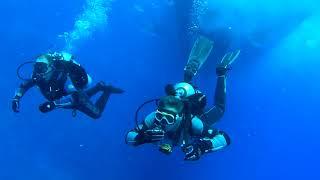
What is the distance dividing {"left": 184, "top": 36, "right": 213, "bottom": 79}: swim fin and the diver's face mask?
366 cm

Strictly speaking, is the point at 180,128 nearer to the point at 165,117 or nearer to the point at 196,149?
the point at 196,149

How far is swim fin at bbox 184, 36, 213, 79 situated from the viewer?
906 centimetres

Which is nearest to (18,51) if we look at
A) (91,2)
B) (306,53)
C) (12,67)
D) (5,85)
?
(12,67)

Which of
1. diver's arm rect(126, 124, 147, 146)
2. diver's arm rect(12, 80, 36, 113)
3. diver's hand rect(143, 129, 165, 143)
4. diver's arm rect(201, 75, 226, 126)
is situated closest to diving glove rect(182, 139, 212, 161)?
diver's hand rect(143, 129, 165, 143)

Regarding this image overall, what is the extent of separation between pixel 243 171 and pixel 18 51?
17.3 meters

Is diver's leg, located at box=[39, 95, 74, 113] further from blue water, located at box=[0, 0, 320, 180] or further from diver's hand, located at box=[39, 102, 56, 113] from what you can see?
blue water, located at box=[0, 0, 320, 180]

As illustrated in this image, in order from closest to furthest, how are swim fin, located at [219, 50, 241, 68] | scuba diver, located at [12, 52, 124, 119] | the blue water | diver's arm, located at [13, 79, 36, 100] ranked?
scuba diver, located at [12, 52, 124, 119] → diver's arm, located at [13, 79, 36, 100] → swim fin, located at [219, 50, 241, 68] → the blue water

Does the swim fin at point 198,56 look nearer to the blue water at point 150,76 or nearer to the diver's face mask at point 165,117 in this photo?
the diver's face mask at point 165,117

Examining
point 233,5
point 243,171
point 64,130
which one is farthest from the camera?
point 243,171

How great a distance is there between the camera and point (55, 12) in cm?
2738

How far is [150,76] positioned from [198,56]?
1182 centimetres

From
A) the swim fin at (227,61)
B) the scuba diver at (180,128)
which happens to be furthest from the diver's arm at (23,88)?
the swim fin at (227,61)

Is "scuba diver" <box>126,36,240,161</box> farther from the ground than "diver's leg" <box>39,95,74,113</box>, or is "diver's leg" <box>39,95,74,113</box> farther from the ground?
"diver's leg" <box>39,95,74,113</box>

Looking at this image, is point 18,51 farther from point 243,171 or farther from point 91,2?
point 243,171
